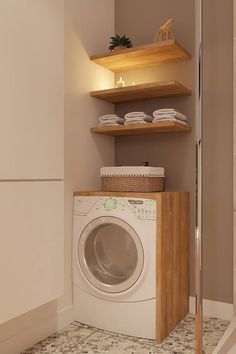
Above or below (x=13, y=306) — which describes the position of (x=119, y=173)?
above

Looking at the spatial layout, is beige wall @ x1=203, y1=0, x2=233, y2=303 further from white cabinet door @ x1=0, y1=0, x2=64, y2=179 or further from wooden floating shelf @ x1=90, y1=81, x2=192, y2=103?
white cabinet door @ x1=0, y1=0, x2=64, y2=179

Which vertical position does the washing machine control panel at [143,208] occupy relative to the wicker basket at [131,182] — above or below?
below

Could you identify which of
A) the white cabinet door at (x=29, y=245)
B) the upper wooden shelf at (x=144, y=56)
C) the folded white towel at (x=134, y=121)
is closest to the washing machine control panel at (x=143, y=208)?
the white cabinet door at (x=29, y=245)

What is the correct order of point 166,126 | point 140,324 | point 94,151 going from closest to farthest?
1. point 140,324
2. point 166,126
3. point 94,151

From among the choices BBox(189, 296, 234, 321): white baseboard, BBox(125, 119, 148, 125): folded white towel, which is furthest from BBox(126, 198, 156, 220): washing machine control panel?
BBox(189, 296, 234, 321): white baseboard

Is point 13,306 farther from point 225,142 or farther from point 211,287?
point 225,142

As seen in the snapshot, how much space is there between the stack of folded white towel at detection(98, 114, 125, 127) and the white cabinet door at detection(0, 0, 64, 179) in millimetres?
630

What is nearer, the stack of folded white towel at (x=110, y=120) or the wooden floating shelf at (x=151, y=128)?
the wooden floating shelf at (x=151, y=128)

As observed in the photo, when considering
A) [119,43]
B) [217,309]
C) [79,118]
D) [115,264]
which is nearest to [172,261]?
[115,264]

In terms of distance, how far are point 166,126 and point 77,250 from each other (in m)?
0.94

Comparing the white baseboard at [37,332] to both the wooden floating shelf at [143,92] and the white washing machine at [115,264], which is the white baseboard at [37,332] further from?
the wooden floating shelf at [143,92]

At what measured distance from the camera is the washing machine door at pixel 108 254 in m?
2.08

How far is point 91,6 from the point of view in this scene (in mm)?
2459


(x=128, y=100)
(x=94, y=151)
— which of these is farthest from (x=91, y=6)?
(x=94, y=151)
